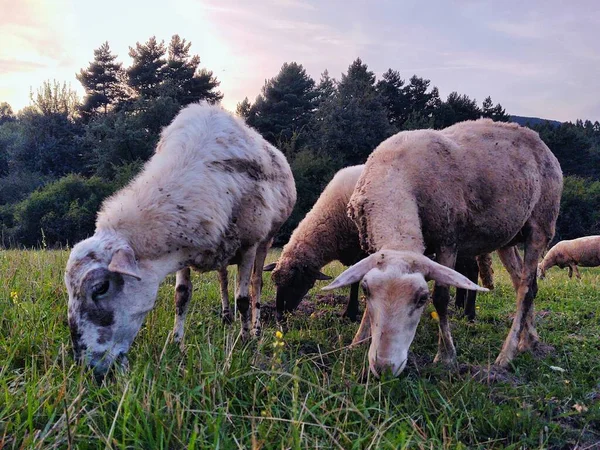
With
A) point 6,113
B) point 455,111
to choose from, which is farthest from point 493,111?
point 6,113

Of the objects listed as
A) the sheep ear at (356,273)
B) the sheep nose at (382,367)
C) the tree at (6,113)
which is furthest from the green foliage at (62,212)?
the tree at (6,113)

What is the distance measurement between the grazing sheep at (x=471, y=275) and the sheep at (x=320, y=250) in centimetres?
2

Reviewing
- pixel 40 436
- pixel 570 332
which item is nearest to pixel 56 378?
pixel 40 436

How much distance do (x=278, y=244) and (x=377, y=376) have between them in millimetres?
24236

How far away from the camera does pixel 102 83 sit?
1790 inches

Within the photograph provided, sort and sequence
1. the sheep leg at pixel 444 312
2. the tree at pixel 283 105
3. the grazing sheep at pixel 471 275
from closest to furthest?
the sheep leg at pixel 444 312
the grazing sheep at pixel 471 275
the tree at pixel 283 105

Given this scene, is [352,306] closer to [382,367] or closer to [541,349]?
[541,349]

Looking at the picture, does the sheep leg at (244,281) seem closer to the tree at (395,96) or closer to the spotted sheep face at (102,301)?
the spotted sheep face at (102,301)

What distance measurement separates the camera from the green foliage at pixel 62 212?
26156mm

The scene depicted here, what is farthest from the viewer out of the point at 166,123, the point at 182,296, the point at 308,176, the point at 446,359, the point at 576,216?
the point at 166,123

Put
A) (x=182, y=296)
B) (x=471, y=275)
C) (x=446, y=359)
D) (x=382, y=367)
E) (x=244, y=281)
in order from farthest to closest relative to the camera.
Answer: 1. (x=471, y=275)
2. (x=244, y=281)
3. (x=182, y=296)
4. (x=446, y=359)
5. (x=382, y=367)

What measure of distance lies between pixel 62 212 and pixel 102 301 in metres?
27.7

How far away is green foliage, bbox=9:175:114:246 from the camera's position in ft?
85.8

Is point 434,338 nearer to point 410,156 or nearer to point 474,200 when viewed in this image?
point 474,200
